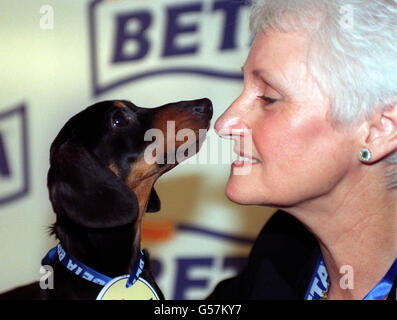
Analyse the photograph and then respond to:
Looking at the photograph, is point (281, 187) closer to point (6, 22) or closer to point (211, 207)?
point (211, 207)

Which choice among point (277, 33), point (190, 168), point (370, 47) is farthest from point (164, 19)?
point (370, 47)

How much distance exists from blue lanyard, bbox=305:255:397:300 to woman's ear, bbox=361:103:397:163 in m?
0.19

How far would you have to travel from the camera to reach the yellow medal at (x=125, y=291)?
0.83 meters

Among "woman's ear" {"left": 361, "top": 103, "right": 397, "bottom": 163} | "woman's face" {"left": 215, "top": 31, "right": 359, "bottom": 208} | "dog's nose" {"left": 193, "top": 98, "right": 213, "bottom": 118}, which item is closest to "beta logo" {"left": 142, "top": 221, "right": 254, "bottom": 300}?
"dog's nose" {"left": 193, "top": 98, "right": 213, "bottom": 118}

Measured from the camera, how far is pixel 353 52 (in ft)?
2.67

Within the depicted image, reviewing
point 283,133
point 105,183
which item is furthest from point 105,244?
point 283,133

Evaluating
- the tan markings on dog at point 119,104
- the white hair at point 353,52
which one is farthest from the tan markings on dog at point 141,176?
the white hair at point 353,52

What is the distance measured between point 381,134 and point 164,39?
2.69ft

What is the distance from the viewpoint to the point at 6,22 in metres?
1.50

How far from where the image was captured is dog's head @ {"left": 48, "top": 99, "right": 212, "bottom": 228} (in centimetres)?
91

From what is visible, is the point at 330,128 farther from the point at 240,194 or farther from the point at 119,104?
the point at 119,104

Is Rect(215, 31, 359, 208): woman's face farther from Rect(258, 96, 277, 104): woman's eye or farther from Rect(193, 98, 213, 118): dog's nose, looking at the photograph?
Rect(193, 98, 213, 118): dog's nose

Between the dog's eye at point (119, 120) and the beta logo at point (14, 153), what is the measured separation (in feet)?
1.76

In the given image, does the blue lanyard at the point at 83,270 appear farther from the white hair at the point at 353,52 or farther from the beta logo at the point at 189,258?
the beta logo at the point at 189,258
